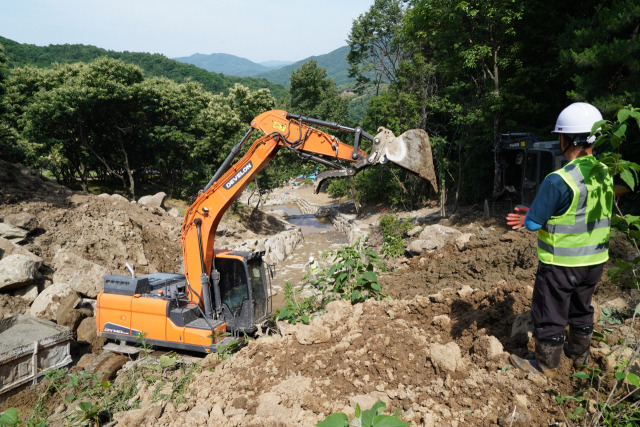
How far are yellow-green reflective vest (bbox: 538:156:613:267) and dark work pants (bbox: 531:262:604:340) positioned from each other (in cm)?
7

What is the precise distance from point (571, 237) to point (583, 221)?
0.13m

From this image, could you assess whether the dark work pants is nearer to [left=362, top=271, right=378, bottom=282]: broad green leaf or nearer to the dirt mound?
the dirt mound

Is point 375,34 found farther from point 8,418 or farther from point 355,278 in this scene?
point 8,418

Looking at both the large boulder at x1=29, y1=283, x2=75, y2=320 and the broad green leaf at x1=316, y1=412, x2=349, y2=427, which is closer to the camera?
the broad green leaf at x1=316, y1=412, x2=349, y2=427

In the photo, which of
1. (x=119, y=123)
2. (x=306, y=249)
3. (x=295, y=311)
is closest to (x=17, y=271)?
(x=295, y=311)

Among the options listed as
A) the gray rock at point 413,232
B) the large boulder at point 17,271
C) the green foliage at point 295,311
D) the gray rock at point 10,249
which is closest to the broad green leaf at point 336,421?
the green foliage at point 295,311

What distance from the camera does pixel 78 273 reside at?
27.1 feet

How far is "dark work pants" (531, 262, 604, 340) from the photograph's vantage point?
2.48 metres

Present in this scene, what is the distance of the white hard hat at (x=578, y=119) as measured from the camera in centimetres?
243

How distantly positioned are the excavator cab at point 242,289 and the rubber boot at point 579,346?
396 centimetres

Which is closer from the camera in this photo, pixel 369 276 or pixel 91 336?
pixel 369 276

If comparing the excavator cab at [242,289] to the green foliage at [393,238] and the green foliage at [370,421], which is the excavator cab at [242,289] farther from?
the green foliage at [393,238]

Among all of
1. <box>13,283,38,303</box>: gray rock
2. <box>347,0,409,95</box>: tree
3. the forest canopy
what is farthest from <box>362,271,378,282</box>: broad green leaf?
<box>347,0,409,95</box>: tree

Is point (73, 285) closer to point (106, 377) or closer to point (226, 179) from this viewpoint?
point (106, 377)
